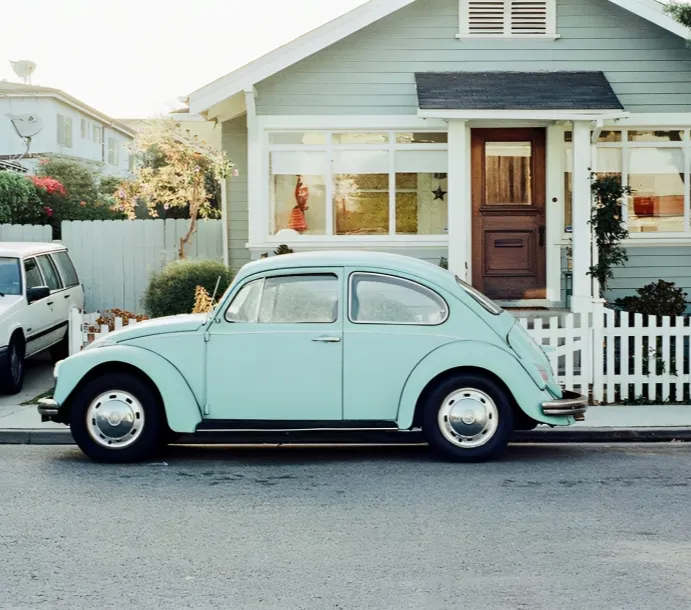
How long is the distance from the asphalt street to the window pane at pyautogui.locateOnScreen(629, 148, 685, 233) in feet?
25.0

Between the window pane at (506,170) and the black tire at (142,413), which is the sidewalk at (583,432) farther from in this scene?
the window pane at (506,170)

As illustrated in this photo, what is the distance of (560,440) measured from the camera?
1042 centimetres

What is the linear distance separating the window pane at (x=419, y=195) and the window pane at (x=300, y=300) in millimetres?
7429

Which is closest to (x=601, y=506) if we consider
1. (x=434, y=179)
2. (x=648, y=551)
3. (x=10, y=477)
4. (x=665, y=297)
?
(x=648, y=551)

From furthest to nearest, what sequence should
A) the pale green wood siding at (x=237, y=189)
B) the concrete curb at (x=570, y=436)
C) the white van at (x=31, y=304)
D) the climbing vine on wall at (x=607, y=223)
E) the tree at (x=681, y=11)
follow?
the pale green wood siding at (x=237, y=189)
the climbing vine on wall at (x=607, y=223)
the tree at (x=681, y=11)
the white van at (x=31, y=304)
the concrete curb at (x=570, y=436)

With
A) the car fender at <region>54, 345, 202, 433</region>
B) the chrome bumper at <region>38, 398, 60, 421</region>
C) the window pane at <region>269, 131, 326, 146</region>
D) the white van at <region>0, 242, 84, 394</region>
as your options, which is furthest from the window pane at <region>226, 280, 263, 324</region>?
the window pane at <region>269, 131, 326, 146</region>

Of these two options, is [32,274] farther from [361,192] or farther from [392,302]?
[392,302]

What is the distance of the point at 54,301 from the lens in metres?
15.0

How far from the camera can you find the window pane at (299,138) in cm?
1638

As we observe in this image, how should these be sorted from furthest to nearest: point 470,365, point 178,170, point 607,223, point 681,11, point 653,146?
point 178,170 < point 653,146 < point 607,223 < point 681,11 < point 470,365

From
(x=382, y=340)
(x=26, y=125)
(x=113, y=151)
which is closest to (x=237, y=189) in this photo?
(x=382, y=340)

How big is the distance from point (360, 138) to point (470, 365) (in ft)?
26.7

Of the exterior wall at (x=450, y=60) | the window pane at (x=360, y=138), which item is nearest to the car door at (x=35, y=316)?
the exterior wall at (x=450, y=60)

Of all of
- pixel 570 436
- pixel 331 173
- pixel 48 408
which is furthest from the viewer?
pixel 331 173
